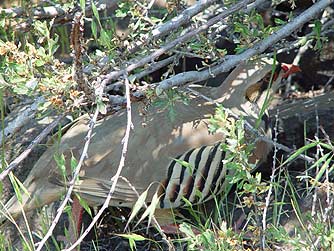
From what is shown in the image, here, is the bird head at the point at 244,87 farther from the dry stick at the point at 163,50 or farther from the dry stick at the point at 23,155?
the dry stick at the point at 23,155

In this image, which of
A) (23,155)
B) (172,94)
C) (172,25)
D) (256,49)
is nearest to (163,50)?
(172,25)

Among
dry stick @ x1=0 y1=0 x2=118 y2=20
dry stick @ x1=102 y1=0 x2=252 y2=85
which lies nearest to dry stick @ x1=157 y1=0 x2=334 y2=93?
dry stick @ x1=102 y1=0 x2=252 y2=85

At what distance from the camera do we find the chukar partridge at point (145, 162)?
129 inches

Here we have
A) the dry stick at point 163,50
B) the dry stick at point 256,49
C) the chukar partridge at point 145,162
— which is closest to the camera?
the dry stick at point 163,50

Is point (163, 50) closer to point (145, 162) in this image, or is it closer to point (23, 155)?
point (23, 155)

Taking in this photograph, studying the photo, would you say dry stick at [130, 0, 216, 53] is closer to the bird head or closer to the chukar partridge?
the chukar partridge

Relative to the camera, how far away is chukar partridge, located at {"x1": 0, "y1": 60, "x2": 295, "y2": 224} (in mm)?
3271

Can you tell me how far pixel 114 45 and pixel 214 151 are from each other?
822mm

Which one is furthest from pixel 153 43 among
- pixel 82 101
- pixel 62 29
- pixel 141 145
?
pixel 62 29

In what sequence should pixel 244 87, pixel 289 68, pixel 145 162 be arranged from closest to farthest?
pixel 145 162
pixel 244 87
pixel 289 68

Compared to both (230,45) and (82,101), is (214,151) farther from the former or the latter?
(230,45)

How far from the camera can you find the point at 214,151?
332cm

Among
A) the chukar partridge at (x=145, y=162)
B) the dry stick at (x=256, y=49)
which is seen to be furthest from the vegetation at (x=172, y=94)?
the chukar partridge at (x=145, y=162)

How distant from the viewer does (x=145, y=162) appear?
132 inches
